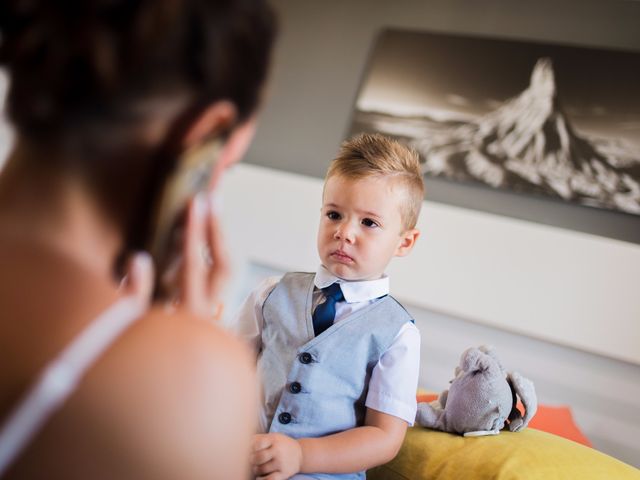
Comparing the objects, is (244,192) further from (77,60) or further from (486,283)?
(77,60)

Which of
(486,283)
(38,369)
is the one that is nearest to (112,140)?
(38,369)

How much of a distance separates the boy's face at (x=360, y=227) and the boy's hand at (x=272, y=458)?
14.0 inches

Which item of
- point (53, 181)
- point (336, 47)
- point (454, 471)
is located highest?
point (336, 47)

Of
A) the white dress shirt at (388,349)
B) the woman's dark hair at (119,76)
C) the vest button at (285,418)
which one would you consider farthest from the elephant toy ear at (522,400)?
the woman's dark hair at (119,76)

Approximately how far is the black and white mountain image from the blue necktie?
1.35 metres

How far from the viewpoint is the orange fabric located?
172 centimetres

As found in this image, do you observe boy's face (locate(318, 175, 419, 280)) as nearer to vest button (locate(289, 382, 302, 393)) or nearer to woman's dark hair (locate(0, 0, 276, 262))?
vest button (locate(289, 382, 302, 393))

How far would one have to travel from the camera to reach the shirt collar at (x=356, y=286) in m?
1.30

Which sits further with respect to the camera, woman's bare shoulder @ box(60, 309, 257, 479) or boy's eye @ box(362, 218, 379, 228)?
boy's eye @ box(362, 218, 379, 228)

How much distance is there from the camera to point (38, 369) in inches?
16.6

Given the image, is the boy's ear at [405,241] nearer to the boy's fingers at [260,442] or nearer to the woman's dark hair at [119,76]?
the boy's fingers at [260,442]

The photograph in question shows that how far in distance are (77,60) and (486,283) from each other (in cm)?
206

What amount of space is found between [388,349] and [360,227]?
9.6 inches

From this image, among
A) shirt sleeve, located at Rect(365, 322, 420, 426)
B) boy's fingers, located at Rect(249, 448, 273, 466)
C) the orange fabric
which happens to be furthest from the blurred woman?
the orange fabric
